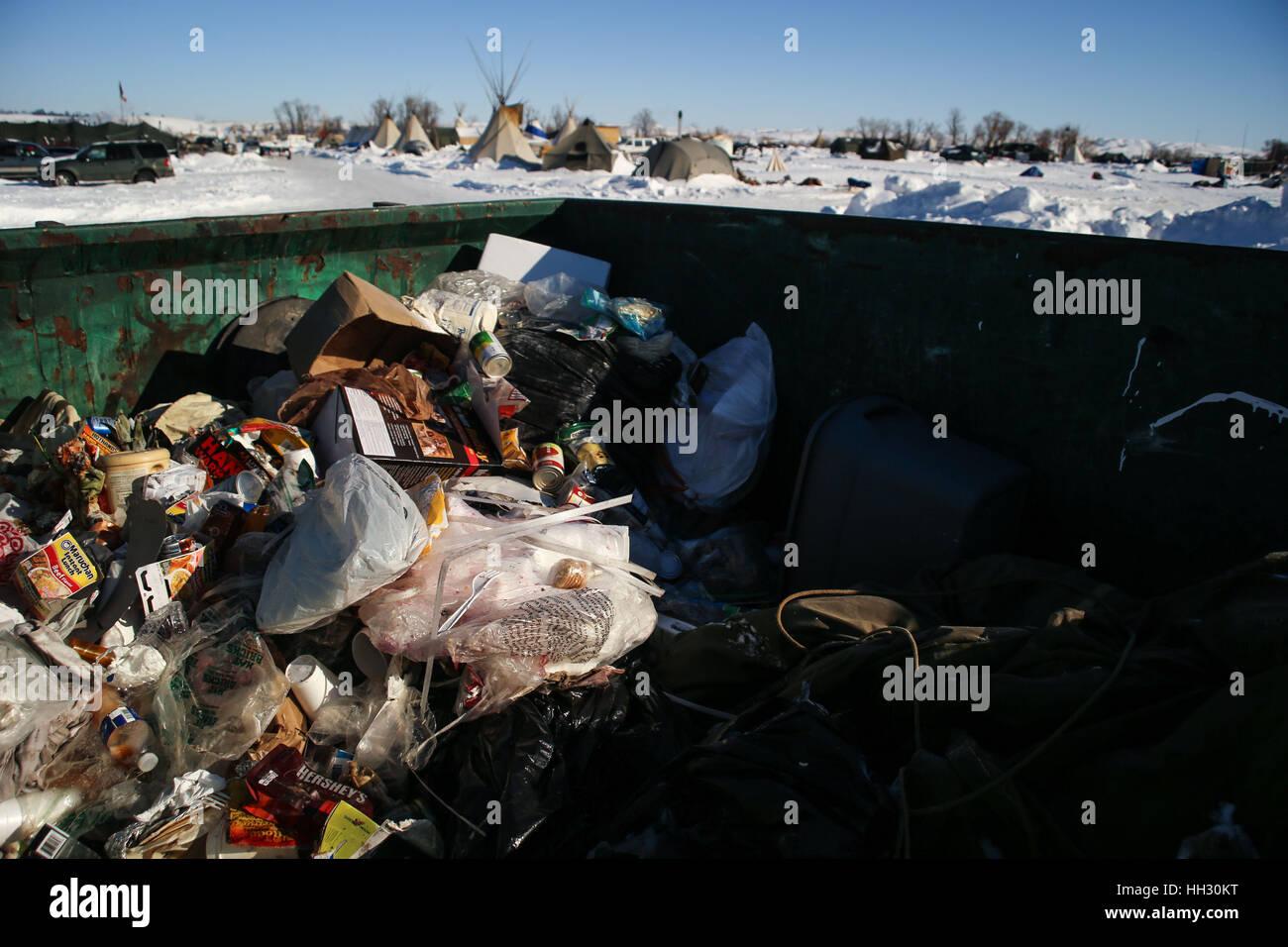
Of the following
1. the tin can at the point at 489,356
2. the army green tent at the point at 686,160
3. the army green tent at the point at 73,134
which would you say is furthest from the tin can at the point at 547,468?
the army green tent at the point at 73,134

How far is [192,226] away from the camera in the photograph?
10.1 feet

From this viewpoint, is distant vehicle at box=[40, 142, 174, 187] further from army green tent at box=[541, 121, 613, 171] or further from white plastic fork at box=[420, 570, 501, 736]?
white plastic fork at box=[420, 570, 501, 736]

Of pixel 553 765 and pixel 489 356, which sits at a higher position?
pixel 489 356

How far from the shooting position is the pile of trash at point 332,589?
5.68 ft

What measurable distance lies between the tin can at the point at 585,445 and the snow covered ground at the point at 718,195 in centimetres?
488

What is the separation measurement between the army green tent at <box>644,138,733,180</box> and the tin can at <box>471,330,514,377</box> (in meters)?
15.3

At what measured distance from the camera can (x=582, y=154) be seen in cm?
2012

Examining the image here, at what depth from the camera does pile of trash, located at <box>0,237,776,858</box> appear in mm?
1732

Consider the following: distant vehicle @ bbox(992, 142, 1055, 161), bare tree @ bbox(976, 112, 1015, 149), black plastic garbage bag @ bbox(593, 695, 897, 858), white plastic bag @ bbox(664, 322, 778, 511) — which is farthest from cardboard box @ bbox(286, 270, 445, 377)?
bare tree @ bbox(976, 112, 1015, 149)

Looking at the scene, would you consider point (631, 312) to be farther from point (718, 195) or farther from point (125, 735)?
point (718, 195)

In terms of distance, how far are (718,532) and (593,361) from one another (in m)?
0.90

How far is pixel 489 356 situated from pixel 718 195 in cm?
1210

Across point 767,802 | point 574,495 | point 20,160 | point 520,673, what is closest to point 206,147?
point 20,160
